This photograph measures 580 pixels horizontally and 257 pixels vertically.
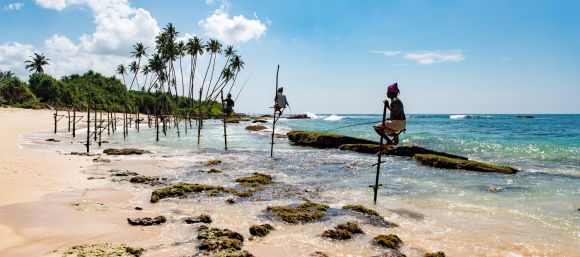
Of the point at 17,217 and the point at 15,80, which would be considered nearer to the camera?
the point at 17,217

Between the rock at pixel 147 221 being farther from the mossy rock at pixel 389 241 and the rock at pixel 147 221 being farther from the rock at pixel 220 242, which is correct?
the mossy rock at pixel 389 241

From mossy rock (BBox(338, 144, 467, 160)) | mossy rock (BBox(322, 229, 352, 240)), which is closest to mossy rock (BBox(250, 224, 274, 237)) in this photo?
mossy rock (BBox(322, 229, 352, 240))

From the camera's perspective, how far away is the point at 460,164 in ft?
64.7

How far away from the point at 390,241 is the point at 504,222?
410 centimetres

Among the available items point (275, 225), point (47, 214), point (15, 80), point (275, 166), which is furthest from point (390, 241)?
point (15, 80)

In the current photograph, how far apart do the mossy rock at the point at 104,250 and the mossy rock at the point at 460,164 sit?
17.1 meters

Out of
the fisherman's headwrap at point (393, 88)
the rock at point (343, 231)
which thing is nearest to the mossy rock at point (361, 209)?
the rock at point (343, 231)

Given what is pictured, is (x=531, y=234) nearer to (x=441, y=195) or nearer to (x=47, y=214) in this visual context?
(x=441, y=195)

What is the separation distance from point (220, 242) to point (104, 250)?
2054mm

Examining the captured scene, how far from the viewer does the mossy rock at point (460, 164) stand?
61.4 feet

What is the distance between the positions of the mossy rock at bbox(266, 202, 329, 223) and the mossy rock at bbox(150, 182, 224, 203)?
318 cm

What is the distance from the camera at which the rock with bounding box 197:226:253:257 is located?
7.06 meters

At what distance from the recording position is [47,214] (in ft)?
29.8

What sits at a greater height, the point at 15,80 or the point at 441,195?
the point at 15,80
